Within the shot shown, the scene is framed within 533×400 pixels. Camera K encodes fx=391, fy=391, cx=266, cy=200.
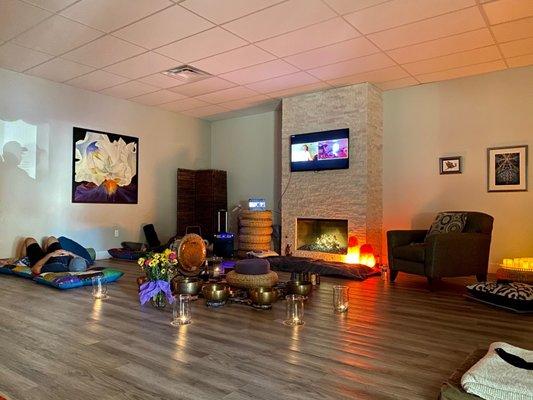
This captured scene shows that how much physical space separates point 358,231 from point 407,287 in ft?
5.21

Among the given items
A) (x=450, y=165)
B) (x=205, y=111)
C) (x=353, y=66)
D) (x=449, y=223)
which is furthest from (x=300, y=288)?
(x=205, y=111)

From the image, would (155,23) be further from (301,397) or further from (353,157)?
(301,397)

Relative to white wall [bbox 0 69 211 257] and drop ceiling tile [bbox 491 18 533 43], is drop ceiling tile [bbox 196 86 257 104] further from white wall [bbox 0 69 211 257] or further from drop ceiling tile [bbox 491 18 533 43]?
drop ceiling tile [bbox 491 18 533 43]

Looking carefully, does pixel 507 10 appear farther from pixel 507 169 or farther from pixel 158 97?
pixel 158 97

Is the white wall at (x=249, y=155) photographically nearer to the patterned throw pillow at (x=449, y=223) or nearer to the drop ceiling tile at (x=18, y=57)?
the patterned throw pillow at (x=449, y=223)

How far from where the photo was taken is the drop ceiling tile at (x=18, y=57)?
5.04 meters

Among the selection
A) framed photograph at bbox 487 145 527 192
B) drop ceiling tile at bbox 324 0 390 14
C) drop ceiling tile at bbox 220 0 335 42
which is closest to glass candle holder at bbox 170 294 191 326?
drop ceiling tile at bbox 220 0 335 42

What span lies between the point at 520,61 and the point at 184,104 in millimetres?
5525

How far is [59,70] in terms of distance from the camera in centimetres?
580

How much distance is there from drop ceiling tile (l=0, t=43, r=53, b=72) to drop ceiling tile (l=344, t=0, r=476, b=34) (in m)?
4.06

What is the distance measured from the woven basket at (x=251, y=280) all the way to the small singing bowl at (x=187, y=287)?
344mm

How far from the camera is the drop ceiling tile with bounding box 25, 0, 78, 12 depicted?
3.85 meters

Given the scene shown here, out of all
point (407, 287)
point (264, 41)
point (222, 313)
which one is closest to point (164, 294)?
point (222, 313)

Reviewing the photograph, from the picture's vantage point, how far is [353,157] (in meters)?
6.26
